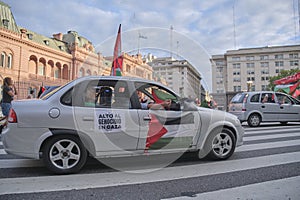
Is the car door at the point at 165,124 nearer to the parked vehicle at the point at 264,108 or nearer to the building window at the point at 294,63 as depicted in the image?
the parked vehicle at the point at 264,108

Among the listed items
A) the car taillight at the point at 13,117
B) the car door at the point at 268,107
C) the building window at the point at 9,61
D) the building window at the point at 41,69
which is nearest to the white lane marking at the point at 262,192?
the car taillight at the point at 13,117

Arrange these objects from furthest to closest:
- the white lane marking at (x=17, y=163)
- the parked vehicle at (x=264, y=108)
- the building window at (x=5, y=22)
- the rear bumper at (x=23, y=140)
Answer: the building window at (x=5, y=22) → the parked vehicle at (x=264, y=108) → the white lane marking at (x=17, y=163) → the rear bumper at (x=23, y=140)

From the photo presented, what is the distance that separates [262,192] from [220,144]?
1649 mm

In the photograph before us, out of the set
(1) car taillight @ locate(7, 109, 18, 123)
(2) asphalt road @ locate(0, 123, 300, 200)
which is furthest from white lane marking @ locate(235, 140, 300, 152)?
(1) car taillight @ locate(7, 109, 18, 123)

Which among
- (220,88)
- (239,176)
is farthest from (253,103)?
(239,176)

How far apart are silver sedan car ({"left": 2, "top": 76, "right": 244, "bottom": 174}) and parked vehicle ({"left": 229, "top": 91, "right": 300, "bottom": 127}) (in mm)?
6802

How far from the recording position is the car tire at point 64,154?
3580mm

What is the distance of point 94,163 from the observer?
4383 mm

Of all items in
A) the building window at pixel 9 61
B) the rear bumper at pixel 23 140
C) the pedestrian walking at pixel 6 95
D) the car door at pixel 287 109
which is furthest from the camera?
the building window at pixel 9 61

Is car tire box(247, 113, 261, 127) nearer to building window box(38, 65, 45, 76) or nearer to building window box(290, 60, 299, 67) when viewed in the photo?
building window box(38, 65, 45, 76)

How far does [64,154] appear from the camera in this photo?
3629 millimetres

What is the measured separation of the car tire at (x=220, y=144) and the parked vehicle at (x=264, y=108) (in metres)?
6.67

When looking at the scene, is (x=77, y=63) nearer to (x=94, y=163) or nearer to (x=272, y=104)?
(x=272, y=104)

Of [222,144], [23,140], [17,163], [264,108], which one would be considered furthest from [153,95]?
[264,108]
